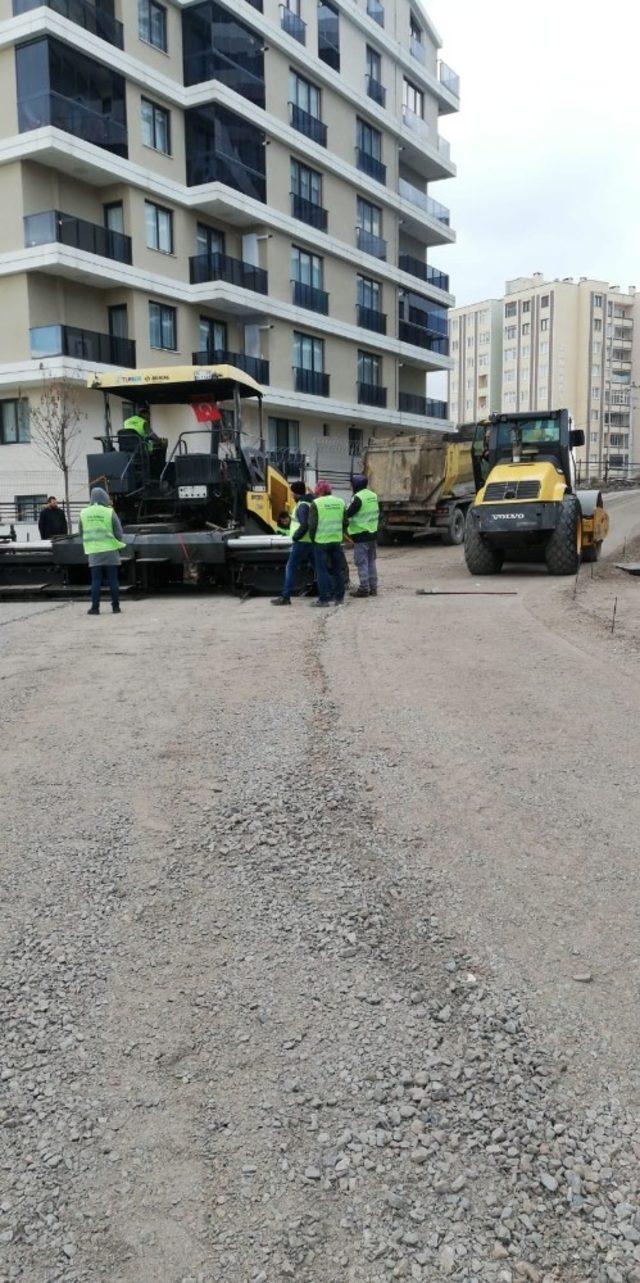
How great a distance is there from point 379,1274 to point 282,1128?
19.8 inches

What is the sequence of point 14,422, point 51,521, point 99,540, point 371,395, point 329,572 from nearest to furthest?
1. point 99,540
2. point 329,572
3. point 51,521
4. point 14,422
5. point 371,395

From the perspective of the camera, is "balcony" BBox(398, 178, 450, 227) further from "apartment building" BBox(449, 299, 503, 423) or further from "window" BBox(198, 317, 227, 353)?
"apartment building" BBox(449, 299, 503, 423)

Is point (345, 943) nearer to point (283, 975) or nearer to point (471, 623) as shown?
point (283, 975)

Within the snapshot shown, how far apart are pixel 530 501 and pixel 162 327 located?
1879 centimetres

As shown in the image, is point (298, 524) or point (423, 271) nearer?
point (298, 524)

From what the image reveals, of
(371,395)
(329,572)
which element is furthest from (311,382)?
(329,572)

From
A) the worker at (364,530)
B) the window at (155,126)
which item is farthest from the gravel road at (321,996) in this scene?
the window at (155,126)

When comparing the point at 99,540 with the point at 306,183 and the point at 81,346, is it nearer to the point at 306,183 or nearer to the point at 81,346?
A: the point at 81,346

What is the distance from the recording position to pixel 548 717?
21.1ft

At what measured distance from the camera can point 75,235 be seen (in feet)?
86.9

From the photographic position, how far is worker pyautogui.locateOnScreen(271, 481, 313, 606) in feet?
39.4

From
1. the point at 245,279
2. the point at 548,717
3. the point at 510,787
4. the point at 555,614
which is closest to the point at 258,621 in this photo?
the point at 555,614

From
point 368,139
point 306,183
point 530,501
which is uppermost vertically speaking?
point 368,139

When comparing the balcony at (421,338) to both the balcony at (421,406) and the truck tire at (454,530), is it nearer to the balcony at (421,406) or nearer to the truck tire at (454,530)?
the balcony at (421,406)
